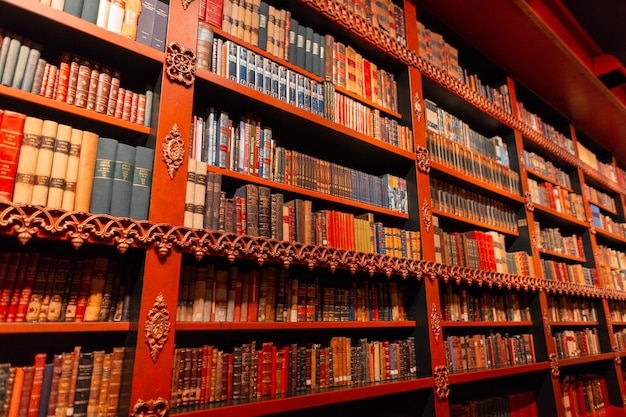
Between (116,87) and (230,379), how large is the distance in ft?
3.85

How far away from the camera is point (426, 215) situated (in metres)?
2.37

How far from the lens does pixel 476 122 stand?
334 cm

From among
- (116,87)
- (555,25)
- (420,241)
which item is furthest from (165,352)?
(555,25)

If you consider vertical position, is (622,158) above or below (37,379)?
above

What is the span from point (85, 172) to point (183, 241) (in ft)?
1.27

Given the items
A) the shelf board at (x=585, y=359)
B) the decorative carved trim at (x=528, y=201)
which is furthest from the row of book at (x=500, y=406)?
the decorative carved trim at (x=528, y=201)

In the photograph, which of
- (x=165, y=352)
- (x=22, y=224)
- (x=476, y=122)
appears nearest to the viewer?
(x=22, y=224)

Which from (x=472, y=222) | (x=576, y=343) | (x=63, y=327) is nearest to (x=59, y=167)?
(x=63, y=327)

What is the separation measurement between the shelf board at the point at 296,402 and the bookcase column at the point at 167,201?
0.53 feet

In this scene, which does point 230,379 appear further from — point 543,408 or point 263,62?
point 543,408

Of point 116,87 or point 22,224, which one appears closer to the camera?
point 22,224

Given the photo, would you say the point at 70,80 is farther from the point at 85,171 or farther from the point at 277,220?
the point at 277,220

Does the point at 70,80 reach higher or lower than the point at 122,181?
higher

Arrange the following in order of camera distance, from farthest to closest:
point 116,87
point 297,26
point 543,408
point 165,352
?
point 543,408 < point 297,26 < point 116,87 < point 165,352
